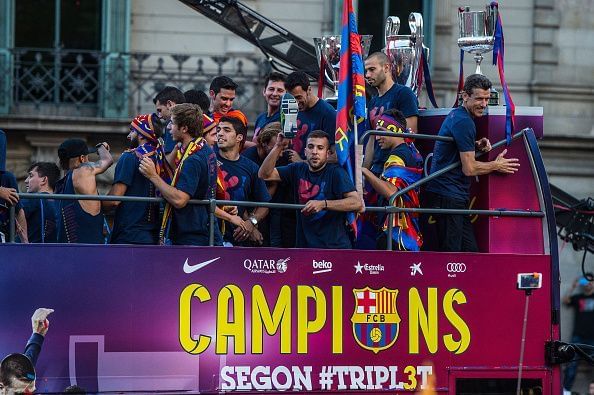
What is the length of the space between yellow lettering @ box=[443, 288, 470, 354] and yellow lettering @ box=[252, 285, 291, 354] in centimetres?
116

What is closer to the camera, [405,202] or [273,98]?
[405,202]

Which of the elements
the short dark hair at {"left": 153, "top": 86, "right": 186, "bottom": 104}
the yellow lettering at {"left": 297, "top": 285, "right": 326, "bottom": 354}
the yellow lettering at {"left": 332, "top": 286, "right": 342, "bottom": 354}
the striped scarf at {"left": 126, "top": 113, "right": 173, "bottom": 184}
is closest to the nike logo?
the yellow lettering at {"left": 297, "top": 285, "right": 326, "bottom": 354}

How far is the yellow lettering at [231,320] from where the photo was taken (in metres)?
9.62

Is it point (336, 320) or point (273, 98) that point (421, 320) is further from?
point (273, 98)

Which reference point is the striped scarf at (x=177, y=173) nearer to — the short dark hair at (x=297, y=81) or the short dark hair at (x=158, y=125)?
the short dark hair at (x=158, y=125)

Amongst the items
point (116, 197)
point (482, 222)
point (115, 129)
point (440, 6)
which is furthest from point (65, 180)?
point (440, 6)

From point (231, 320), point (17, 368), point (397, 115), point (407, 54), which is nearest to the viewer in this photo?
point (17, 368)

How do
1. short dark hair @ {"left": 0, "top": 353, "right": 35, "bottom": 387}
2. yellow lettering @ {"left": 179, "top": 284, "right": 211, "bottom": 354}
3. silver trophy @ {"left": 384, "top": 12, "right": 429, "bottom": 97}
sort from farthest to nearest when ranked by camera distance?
1. silver trophy @ {"left": 384, "top": 12, "right": 429, "bottom": 97}
2. yellow lettering @ {"left": 179, "top": 284, "right": 211, "bottom": 354}
3. short dark hair @ {"left": 0, "top": 353, "right": 35, "bottom": 387}

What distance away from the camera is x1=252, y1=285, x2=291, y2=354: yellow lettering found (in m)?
9.70

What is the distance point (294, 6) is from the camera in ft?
74.8

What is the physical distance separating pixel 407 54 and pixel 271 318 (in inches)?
128

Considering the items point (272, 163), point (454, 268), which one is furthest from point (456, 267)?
point (272, 163)

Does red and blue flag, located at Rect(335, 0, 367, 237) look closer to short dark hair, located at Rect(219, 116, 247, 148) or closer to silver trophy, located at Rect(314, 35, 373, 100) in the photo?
short dark hair, located at Rect(219, 116, 247, 148)

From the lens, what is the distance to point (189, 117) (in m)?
9.86
